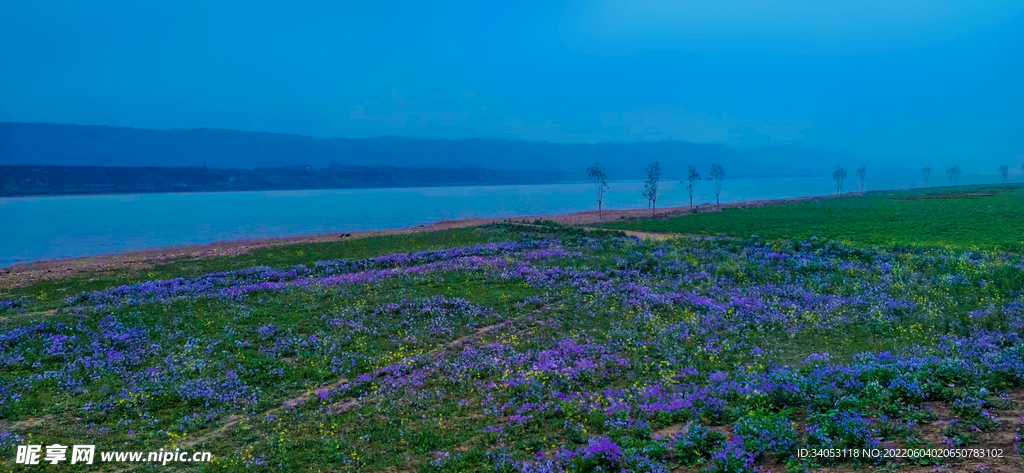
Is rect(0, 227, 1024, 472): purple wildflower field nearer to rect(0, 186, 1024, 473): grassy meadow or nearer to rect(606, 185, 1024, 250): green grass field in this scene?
rect(0, 186, 1024, 473): grassy meadow

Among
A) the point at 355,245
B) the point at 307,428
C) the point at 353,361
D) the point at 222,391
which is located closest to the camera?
the point at 307,428

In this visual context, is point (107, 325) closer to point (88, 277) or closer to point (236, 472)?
point (236, 472)

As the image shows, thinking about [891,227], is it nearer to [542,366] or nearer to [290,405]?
[542,366]

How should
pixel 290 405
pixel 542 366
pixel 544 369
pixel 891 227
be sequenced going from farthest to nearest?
pixel 891 227 → pixel 542 366 → pixel 544 369 → pixel 290 405

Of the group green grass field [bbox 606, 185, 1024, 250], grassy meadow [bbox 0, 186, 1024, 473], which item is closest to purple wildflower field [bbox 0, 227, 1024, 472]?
grassy meadow [bbox 0, 186, 1024, 473]

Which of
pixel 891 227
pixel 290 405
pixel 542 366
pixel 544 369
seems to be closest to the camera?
pixel 290 405

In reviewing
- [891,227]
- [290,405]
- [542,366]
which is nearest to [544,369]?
[542,366]

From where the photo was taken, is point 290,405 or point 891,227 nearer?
point 290,405

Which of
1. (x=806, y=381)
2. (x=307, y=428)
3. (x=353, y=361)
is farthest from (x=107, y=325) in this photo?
(x=806, y=381)

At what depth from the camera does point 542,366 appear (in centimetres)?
1318

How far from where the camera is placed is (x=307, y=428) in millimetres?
10359

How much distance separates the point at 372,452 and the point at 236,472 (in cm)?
238

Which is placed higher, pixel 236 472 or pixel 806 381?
pixel 806 381

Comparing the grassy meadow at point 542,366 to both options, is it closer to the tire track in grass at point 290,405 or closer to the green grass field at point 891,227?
the tire track in grass at point 290,405
